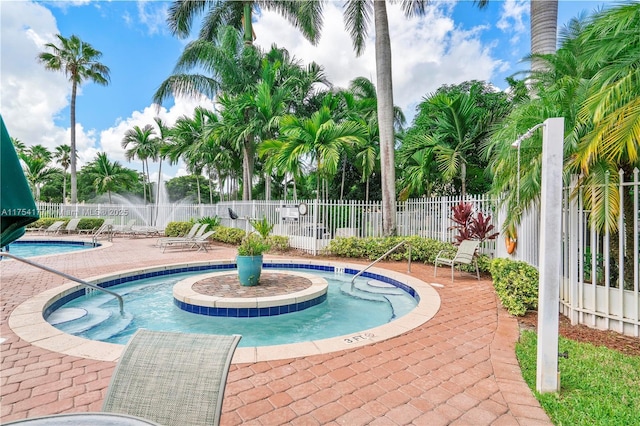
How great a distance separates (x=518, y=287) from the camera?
4.68 m

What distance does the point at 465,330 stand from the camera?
397 centimetres

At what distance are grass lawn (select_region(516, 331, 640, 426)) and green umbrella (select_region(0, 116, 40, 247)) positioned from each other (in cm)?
357

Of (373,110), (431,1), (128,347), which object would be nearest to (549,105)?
(128,347)

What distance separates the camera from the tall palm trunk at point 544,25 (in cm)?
745

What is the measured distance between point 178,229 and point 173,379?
15.0 metres

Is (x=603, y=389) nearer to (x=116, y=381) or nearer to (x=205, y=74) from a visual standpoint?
(x=116, y=381)

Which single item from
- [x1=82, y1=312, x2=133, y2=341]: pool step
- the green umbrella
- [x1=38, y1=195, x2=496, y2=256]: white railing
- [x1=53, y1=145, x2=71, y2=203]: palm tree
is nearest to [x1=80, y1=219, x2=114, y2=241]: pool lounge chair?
[x1=38, y1=195, x2=496, y2=256]: white railing

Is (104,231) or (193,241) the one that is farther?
(104,231)

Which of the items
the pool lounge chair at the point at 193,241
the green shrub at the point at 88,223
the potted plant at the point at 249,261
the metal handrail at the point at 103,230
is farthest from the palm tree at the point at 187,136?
the potted plant at the point at 249,261

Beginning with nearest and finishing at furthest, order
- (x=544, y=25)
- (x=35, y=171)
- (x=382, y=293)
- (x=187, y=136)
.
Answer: (x=382, y=293) → (x=544, y=25) → (x=187, y=136) → (x=35, y=171)

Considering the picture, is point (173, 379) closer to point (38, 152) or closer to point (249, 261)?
point (249, 261)

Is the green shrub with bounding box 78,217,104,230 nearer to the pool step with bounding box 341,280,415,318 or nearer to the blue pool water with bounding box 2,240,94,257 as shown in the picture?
the blue pool water with bounding box 2,240,94,257

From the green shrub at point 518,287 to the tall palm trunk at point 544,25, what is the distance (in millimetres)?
5303

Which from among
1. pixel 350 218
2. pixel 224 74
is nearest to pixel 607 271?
pixel 350 218
